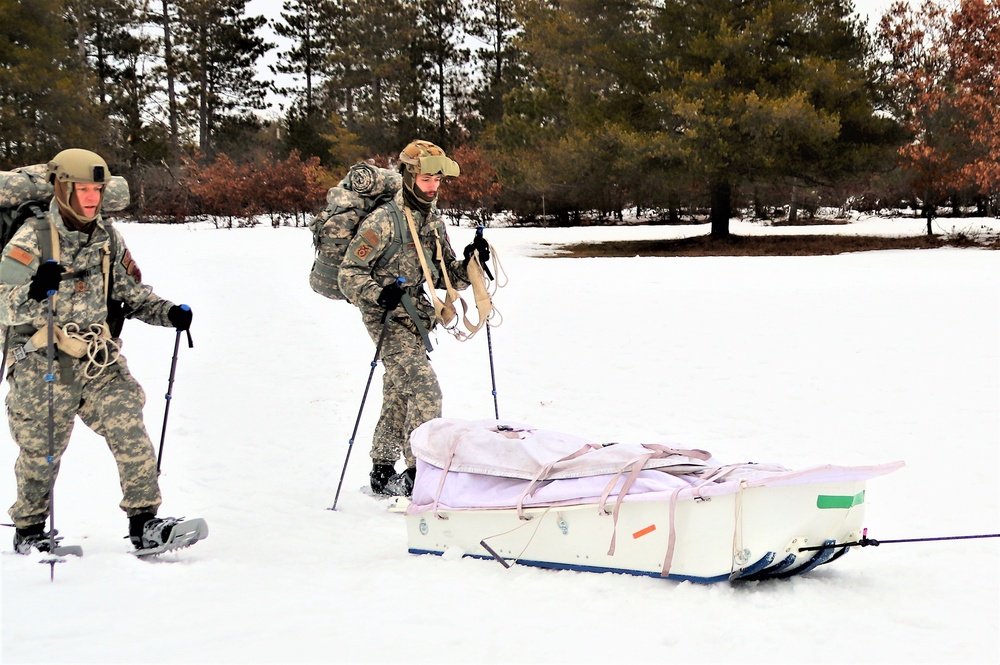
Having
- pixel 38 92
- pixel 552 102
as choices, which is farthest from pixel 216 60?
pixel 552 102

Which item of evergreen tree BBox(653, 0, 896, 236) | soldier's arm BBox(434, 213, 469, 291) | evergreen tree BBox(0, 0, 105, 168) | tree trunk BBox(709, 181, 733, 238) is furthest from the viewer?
evergreen tree BBox(0, 0, 105, 168)

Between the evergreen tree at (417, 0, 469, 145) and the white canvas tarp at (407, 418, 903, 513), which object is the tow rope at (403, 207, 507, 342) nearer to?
the white canvas tarp at (407, 418, 903, 513)

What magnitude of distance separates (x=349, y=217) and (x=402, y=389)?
1140 millimetres

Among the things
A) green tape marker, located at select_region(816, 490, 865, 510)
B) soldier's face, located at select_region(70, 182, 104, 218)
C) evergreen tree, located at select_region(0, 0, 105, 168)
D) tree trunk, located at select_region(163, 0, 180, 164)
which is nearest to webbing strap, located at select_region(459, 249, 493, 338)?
soldier's face, located at select_region(70, 182, 104, 218)

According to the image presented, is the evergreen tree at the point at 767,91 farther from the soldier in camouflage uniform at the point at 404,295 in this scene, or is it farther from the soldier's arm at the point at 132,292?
the soldier's arm at the point at 132,292

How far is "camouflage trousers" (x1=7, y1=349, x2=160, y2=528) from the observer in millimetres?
4672

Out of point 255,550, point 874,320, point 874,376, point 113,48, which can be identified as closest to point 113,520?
point 255,550

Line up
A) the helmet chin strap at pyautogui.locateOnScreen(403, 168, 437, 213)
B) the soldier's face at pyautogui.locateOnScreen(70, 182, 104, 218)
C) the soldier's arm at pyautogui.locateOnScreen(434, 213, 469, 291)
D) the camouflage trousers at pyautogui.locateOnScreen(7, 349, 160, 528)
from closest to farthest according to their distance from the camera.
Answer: the soldier's face at pyautogui.locateOnScreen(70, 182, 104, 218)
the camouflage trousers at pyautogui.locateOnScreen(7, 349, 160, 528)
the helmet chin strap at pyautogui.locateOnScreen(403, 168, 437, 213)
the soldier's arm at pyautogui.locateOnScreen(434, 213, 469, 291)

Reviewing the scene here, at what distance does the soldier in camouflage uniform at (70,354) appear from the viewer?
4.52 meters

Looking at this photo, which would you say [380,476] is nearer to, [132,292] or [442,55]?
[132,292]

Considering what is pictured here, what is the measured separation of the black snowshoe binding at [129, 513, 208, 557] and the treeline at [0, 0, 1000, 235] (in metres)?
18.4

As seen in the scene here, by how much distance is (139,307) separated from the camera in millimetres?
5051

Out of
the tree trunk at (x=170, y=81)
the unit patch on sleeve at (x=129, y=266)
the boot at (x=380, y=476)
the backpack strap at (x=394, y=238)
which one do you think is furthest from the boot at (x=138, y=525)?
the tree trunk at (x=170, y=81)

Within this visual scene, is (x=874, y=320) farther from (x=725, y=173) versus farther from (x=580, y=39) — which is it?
(x=580, y=39)
